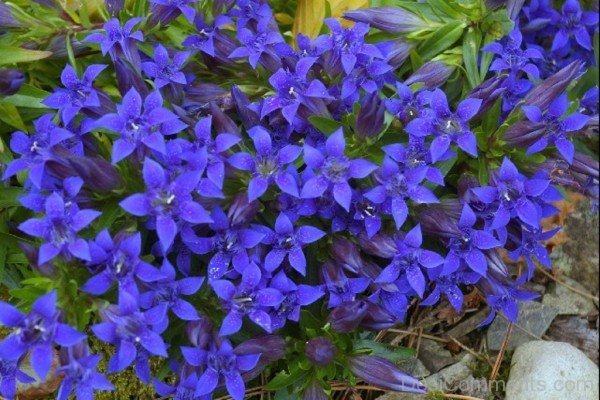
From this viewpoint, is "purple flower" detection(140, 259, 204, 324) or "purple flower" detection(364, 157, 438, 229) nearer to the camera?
"purple flower" detection(140, 259, 204, 324)

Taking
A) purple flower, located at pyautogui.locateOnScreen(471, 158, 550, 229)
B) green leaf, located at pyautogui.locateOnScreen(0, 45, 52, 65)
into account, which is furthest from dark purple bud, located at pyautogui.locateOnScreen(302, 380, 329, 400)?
green leaf, located at pyautogui.locateOnScreen(0, 45, 52, 65)

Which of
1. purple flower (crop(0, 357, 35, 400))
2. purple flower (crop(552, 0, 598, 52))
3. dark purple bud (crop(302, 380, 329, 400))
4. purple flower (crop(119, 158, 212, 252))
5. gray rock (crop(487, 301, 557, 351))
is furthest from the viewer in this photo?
purple flower (crop(552, 0, 598, 52))

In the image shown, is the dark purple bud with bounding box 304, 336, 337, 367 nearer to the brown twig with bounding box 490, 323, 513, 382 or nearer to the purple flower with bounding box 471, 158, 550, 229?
the purple flower with bounding box 471, 158, 550, 229

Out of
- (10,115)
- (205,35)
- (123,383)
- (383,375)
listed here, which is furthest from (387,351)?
(10,115)

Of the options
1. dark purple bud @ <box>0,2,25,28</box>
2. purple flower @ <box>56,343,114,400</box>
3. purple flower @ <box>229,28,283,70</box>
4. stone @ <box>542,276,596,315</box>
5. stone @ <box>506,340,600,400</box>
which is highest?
dark purple bud @ <box>0,2,25,28</box>

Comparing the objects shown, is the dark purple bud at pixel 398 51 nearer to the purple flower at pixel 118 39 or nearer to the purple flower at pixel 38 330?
the purple flower at pixel 118 39

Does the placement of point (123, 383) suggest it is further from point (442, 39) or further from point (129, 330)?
point (442, 39)

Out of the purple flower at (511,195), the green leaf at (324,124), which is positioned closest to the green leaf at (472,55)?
the purple flower at (511,195)
